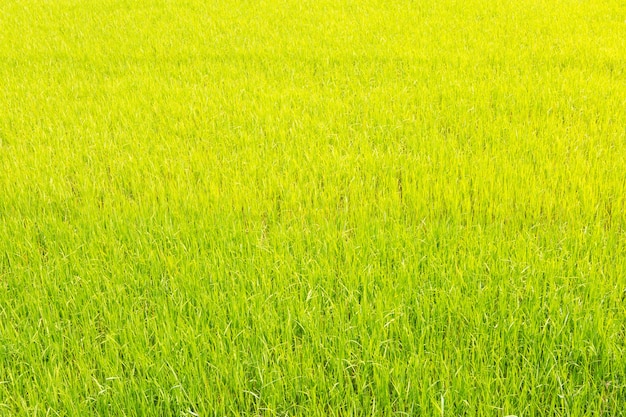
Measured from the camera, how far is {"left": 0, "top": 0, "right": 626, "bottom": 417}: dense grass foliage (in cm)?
193

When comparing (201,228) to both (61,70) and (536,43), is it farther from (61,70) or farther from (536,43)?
(536,43)

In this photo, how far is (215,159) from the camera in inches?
142

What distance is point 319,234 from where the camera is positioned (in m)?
2.82

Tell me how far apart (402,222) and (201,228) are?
3.01ft

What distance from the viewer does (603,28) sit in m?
6.50

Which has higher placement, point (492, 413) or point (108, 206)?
point (108, 206)

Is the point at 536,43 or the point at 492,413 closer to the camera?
the point at 492,413

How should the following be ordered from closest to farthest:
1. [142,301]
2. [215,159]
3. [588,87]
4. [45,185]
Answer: [142,301] < [45,185] < [215,159] < [588,87]

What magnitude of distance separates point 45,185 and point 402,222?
1912mm

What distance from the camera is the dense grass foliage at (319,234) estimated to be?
193 centimetres

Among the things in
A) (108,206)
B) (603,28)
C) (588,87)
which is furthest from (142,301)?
(603,28)

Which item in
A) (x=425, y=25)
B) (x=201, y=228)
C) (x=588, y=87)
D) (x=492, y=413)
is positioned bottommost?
(x=492, y=413)

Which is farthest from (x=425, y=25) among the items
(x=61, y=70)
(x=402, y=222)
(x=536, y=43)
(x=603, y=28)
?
(x=402, y=222)

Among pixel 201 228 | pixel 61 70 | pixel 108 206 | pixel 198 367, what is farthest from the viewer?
pixel 61 70
